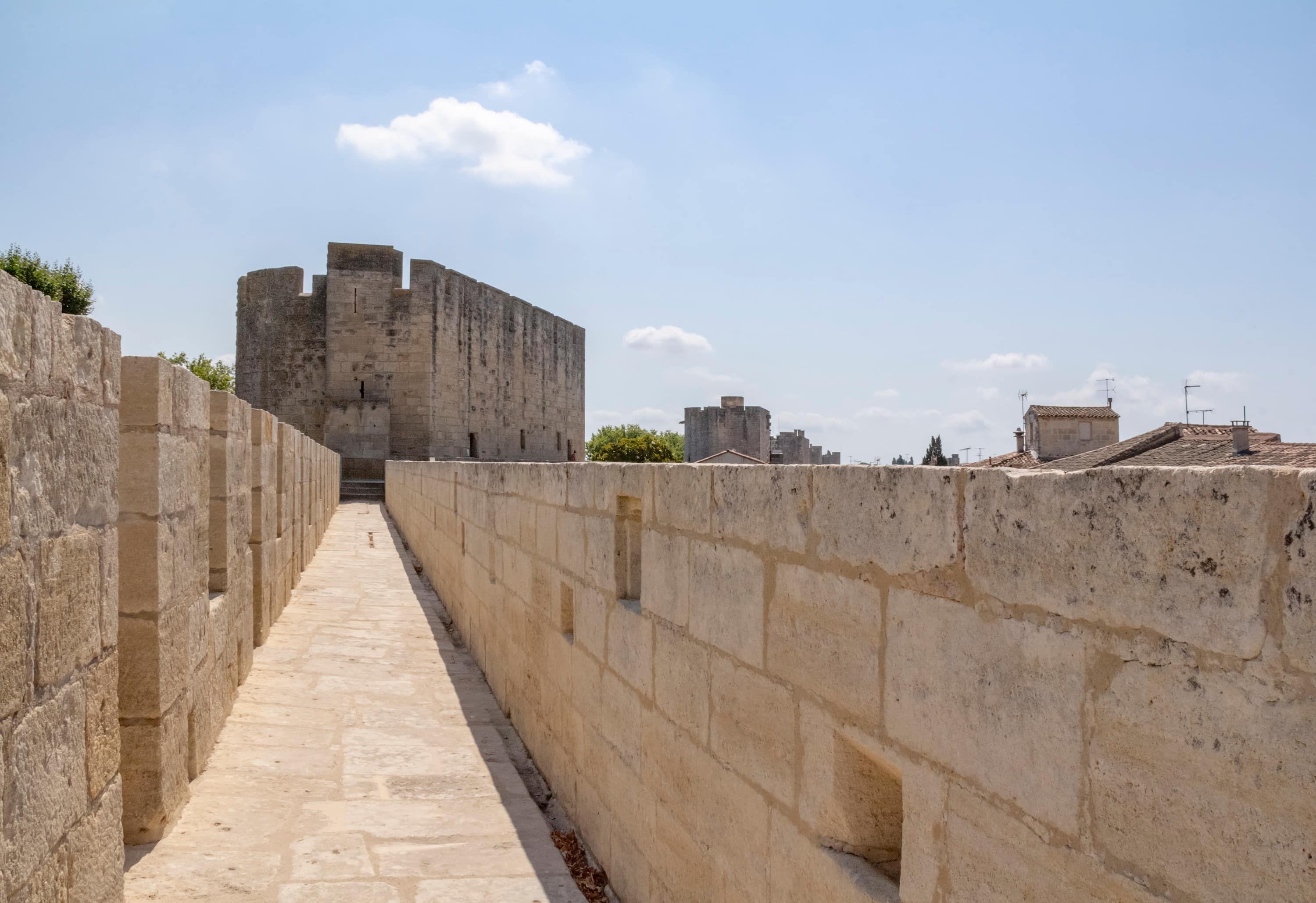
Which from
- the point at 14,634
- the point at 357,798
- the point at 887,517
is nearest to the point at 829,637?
the point at 887,517

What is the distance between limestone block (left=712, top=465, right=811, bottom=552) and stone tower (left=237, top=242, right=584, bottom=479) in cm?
2483

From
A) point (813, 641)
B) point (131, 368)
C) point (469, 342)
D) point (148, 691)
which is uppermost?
point (469, 342)

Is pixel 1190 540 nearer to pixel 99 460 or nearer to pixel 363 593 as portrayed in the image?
pixel 99 460

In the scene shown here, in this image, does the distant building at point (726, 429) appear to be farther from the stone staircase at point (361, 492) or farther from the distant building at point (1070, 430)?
the stone staircase at point (361, 492)

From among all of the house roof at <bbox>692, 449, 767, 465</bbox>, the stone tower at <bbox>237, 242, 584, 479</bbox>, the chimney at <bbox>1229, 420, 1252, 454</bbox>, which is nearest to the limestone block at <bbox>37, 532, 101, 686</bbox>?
the house roof at <bbox>692, 449, 767, 465</bbox>

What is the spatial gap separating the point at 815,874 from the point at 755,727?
38 cm

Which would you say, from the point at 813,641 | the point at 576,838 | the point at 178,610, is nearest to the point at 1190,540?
the point at 813,641

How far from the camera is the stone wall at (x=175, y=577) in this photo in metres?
3.19

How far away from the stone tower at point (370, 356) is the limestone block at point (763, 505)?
2483cm

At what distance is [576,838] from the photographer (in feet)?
12.2

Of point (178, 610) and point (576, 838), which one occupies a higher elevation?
point (178, 610)

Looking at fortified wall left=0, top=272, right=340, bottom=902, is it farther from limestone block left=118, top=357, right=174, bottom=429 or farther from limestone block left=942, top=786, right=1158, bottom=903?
limestone block left=942, top=786, right=1158, bottom=903

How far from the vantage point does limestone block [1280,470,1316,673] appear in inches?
39.3

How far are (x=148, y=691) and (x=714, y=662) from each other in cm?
198
